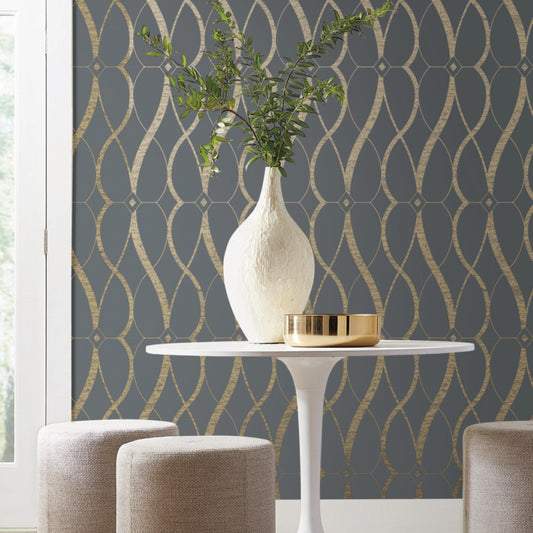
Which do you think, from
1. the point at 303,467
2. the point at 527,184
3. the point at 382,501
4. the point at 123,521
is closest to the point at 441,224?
the point at 527,184

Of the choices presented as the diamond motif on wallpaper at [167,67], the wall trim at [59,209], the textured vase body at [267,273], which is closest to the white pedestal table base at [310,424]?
the textured vase body at [267,273]

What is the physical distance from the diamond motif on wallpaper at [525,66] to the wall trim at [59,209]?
180cm

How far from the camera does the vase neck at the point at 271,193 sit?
7.54 feet

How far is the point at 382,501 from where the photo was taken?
3.29 metres

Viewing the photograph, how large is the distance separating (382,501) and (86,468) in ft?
4.35

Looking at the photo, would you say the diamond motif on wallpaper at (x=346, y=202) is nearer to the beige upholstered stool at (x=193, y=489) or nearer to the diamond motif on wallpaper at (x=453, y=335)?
the diamond motif on wallpaper at (x=453, y=335)

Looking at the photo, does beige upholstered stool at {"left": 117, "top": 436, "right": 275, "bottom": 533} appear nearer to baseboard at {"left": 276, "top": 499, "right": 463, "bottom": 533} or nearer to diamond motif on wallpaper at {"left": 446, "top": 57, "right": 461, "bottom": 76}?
baseboard at {"left": 276, "top": 499, "right": 463, "bottom": 533}

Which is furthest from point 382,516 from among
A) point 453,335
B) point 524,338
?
point 524,338

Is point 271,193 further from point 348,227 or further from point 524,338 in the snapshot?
point 524,338

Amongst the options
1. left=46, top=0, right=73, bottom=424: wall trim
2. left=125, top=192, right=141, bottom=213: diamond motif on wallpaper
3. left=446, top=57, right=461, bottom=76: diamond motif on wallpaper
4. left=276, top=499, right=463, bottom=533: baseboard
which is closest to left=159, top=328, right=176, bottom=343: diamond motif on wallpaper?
left=46, top=0, right=73, bottom=424: wall trim

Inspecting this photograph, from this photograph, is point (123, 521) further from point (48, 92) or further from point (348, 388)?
point (48, 92)

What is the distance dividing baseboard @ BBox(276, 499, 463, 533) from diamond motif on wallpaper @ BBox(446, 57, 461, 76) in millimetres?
1690

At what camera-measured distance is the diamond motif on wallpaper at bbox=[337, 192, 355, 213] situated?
334 centimetres

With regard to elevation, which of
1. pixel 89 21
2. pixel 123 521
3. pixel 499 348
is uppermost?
pixel 89 21
